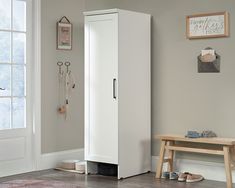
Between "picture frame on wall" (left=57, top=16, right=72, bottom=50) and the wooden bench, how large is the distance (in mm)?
1692

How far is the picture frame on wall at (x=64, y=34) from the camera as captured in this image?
238 inches

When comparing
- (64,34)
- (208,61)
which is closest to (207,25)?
(208,61)

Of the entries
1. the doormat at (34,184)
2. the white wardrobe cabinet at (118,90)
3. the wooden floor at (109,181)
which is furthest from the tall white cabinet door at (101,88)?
the doormat at (34,184)

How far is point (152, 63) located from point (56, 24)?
1.28 metres

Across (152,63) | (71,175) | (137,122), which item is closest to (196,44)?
(152,63)

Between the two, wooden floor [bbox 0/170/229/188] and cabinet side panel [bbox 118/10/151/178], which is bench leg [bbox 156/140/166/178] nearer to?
wooden floor [bbox 0/170/229/188]

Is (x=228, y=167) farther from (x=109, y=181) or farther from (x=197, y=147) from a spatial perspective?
(x=109, y=181)

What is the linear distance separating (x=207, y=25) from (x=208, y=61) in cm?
40

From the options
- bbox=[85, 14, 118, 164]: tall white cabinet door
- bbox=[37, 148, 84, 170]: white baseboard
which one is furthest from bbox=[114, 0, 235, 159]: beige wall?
bbox=[37, 148, 84, 170]: white baseboard

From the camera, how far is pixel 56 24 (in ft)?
19.8

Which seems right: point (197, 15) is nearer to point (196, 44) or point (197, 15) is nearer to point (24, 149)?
point (196, 44)

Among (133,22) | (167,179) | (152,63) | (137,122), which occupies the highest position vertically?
(133,22)

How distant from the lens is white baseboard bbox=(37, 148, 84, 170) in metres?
5.88

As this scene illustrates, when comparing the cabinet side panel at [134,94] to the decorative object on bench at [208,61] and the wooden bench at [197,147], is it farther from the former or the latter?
the decorative object on bench at [208,61]
